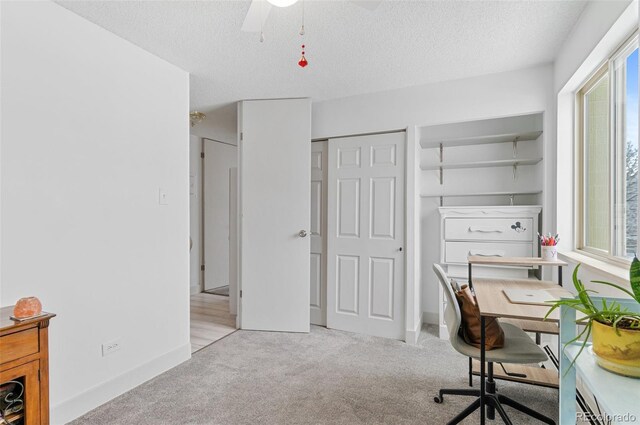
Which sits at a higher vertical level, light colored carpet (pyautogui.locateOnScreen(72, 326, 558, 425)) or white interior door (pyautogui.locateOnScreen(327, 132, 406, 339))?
white interior door (pyautogui.locateOnScreen(327, 132, 406, 339))

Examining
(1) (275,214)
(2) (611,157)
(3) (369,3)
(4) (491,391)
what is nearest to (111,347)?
(1) (275,214)

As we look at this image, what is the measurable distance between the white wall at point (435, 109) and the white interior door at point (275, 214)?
0.39 m

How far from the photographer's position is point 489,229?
10.0ft

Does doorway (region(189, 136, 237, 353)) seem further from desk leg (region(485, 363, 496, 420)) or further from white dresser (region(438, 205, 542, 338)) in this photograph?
desk leg (region(485, 363, 496, 420))

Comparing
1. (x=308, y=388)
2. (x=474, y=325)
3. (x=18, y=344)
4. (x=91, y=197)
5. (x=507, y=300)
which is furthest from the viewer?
(x=308, y=388)

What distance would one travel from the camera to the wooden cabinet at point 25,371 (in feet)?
4.55

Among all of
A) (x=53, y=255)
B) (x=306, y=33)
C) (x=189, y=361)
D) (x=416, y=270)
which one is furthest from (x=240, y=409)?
(x=306, y=33)

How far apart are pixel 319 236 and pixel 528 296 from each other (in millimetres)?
2214

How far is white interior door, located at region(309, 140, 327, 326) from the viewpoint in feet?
12.0

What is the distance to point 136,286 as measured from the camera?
7.80 ft

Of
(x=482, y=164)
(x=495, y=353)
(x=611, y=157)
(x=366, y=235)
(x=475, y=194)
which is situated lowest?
(x=495, y=353)

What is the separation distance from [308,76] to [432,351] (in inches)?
104

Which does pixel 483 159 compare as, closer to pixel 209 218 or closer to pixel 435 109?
pixel 435 109

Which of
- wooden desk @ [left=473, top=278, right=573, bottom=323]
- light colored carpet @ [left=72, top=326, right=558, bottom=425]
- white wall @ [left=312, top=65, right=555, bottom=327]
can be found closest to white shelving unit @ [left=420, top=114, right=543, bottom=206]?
white wall @ [left=312, top=65, right=555, bottom=327]
